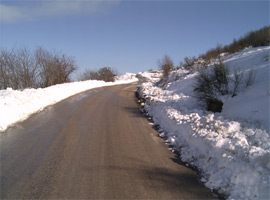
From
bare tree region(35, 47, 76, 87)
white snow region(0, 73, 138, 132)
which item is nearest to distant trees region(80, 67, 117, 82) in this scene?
bare tree region(35, 47, 76, 87)

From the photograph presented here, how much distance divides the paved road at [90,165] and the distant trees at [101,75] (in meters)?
44.2

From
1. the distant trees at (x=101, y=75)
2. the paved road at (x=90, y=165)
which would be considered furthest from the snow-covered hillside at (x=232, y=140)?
the distant trees at (x=101, y=75)

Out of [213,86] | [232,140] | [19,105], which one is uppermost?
[19,105]

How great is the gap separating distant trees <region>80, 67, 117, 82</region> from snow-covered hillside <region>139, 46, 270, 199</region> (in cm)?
4430

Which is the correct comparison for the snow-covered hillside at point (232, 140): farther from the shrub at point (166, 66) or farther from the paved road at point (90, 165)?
the shrub at point (166, 66)

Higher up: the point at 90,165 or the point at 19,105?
the point at 19,105

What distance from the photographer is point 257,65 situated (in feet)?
33.8

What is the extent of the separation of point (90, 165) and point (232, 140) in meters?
3.70

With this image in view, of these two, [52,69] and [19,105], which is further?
[52,69]

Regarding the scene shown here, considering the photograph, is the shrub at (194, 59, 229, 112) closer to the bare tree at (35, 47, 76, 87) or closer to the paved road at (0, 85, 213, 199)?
the paved road at (0, 85, 213, 199)

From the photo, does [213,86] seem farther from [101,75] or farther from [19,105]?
[101,75]

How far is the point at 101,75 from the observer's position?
53.5 m

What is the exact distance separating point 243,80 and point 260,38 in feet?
34.0

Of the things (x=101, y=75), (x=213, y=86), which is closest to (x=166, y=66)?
(x=213, y=86)
